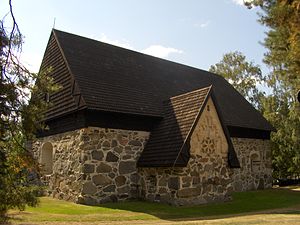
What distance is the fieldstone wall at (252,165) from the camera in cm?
2125

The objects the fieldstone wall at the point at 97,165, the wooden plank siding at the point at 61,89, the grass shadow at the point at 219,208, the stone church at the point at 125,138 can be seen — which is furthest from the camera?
the wooden plank siding at the point at 61,89

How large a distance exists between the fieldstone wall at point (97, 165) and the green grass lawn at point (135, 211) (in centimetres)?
86

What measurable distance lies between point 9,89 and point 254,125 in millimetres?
19591

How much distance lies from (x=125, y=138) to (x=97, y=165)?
6.00 feet

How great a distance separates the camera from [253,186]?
72.2 feet

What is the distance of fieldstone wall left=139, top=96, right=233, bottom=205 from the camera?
14.2 meters

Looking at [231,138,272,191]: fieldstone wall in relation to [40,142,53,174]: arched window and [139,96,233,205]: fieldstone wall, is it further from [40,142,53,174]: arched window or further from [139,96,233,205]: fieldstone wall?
[40,142,53,174]: arched window

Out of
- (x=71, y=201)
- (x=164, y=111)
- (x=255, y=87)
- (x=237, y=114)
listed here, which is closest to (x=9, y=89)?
(x=71, y=201)

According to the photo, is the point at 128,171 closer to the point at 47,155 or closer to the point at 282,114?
the point at 47,155

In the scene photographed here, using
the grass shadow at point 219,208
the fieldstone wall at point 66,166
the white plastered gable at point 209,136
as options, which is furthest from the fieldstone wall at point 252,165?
the fieldstone wall at point 66,166

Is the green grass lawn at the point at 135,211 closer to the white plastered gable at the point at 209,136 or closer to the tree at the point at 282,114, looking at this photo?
the white plastered gable at the point at 209,136

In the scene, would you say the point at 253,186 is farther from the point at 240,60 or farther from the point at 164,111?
the point at 240,60

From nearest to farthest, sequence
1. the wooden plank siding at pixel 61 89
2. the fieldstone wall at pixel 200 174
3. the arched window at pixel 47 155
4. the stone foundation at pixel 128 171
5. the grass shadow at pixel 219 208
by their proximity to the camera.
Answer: the grass shadow at pixel 219 208, the fieldstone wall at pixel 200 174, the stone foundation at pixel 128 171, the wooden plank siding at pixel 61 89, the arched window at pixel 47 155

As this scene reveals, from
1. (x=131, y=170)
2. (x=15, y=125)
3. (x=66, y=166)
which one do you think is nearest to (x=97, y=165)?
(x=131, y=170)
